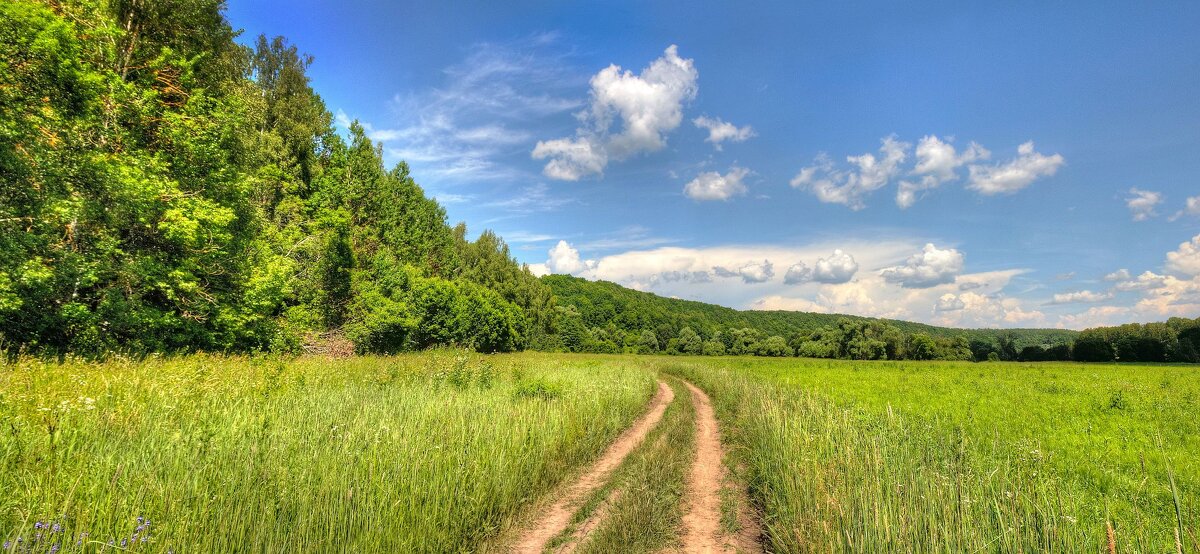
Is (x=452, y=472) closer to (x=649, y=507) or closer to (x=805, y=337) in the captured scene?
(x=649, y=507)

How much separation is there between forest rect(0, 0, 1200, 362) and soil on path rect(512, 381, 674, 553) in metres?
16.5

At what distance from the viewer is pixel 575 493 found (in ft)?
24.1

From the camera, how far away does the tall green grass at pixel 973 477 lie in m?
3.95

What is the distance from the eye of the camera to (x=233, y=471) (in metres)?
4.60

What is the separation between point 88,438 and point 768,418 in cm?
1125

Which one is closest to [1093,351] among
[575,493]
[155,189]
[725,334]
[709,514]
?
[725,334]

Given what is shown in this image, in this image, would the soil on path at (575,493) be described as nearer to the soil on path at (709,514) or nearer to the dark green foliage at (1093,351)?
the soil on path at (709,514)

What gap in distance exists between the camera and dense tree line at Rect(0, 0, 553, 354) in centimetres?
1270

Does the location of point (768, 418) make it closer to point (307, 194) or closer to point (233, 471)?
point (233, 471)

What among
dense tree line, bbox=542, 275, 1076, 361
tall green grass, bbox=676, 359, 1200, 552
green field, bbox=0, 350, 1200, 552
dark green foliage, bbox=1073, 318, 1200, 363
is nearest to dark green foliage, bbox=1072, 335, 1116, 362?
dark green foliage, bbox=1073, 318, 1200, 363

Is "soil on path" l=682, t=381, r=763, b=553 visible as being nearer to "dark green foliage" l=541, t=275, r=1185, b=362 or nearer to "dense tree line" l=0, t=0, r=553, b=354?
"dense tree line" l=0, t=0, r=553, b=354

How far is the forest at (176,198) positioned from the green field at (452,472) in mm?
7990

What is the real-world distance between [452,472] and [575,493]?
2.31 m

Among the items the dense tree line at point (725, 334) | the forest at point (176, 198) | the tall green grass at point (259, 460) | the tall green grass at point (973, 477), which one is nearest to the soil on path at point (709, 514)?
the tall green grass at point (973, 477)
